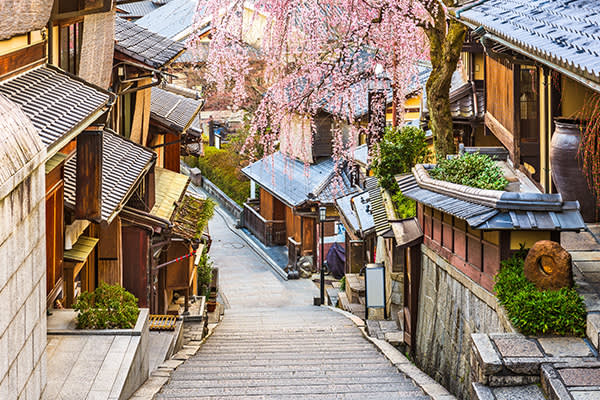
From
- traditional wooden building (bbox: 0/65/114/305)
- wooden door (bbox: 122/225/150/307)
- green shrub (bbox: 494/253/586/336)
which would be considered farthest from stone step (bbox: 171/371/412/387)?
wooden door (bbox: 122/225/150/307)

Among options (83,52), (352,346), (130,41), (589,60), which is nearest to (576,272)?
(589,60)

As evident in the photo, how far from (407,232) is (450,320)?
300cm

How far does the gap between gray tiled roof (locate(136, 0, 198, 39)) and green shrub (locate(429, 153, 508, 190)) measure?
2501 cm

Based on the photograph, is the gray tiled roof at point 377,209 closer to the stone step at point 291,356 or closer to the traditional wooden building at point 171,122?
the stone step at point 291,356

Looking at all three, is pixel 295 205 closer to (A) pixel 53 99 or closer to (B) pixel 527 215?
(B) pixel 527 215

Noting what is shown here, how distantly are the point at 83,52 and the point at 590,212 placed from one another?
28.8ft

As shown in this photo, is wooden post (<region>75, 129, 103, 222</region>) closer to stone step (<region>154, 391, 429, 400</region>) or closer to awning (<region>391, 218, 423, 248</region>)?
stone step (<region>154, 391, 429, 400</region>)

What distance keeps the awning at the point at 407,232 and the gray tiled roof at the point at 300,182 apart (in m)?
13.1

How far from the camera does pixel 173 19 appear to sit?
36.9 meters

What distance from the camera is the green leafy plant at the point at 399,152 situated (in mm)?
17266

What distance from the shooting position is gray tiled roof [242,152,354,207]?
98.8 feet

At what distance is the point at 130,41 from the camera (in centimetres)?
1508

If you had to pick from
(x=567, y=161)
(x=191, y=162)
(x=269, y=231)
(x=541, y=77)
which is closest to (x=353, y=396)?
(x=567, y=161)

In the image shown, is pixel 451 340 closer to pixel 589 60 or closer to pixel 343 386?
pixel 343 386
